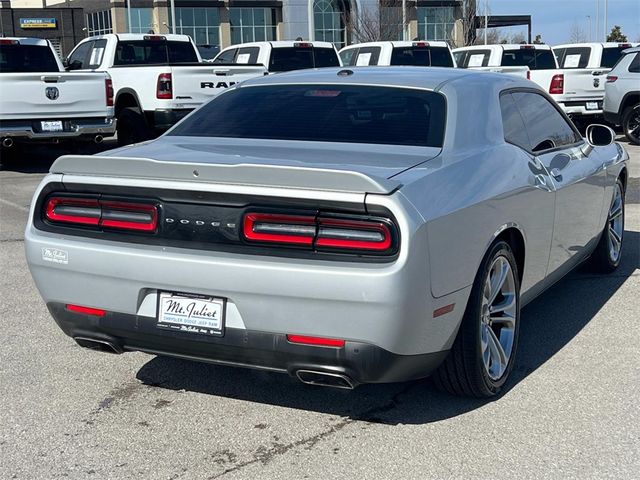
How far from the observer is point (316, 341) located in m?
3.87

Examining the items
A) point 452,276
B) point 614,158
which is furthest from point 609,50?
point 452,276

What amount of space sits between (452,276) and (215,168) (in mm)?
1106

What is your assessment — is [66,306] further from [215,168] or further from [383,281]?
[383,281]

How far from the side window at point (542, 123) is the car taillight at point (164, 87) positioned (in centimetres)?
984

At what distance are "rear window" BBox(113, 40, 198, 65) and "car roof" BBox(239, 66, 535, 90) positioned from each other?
12.7 m

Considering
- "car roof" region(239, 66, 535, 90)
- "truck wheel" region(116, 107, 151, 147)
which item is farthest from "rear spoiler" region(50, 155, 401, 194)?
"truck wheel" region(116, 107, 151, 147)

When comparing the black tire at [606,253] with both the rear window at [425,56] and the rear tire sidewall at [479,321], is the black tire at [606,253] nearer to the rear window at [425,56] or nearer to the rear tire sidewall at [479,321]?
the rear tire sidewall at [479,321]

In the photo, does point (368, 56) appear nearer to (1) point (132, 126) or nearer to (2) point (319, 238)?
(1) point (132, 126)

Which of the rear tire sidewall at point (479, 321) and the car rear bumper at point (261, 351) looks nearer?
the car rear bumper at point (261, 351)

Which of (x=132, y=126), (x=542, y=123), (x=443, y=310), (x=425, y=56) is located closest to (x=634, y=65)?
(x=425, y=56)

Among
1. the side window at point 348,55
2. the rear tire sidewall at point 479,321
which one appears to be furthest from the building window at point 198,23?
the rear tire sidewall at point 479,321

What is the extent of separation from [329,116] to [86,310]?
163 cm

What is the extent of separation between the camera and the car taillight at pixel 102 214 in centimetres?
412

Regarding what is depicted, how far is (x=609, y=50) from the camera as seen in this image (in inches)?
887
